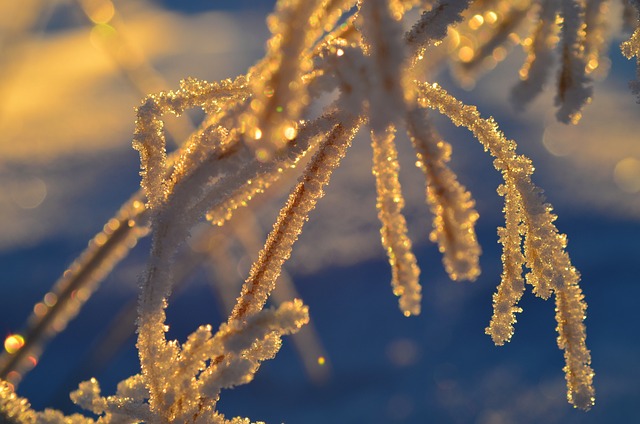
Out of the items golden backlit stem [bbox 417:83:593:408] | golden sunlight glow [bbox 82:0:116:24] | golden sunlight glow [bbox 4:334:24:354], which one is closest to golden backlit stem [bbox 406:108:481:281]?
golden backlit stem [bbox 417:83:593:408]

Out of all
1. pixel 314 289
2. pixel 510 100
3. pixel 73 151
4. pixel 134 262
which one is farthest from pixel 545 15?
pixel 73 151

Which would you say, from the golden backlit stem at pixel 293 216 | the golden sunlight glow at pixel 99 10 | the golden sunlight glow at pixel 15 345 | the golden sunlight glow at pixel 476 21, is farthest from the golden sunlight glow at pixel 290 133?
the golden sunlight glow at pixel 99 10

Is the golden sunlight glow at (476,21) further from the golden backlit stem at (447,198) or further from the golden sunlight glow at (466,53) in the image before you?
the golden backlit stem at (447,198)

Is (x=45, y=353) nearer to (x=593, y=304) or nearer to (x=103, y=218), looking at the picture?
(x=103, y=218)

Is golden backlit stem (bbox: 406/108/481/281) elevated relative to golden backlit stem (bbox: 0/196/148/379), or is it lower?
lower

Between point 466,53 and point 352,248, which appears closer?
point 466,53

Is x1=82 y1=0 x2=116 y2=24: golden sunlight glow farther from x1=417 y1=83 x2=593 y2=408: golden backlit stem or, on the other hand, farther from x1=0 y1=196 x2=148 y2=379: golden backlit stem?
x1=417 y1=83 x2=593 y2=408: golden backlit stem

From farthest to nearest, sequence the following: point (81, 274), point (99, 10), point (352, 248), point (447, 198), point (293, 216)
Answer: point (352, 248) < point (99, 10) < point (81, 274) < point (293, 216) < point (447, 198)

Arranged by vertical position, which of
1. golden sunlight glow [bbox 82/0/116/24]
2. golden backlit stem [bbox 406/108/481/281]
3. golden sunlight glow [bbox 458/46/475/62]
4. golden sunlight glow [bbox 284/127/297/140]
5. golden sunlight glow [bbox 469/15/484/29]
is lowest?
golden backlit stem [bbox 406/108/481/281]

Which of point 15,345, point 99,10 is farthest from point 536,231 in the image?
point 99,10

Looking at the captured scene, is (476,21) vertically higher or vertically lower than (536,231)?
higher

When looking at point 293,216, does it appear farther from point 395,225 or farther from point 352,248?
point 352,248
